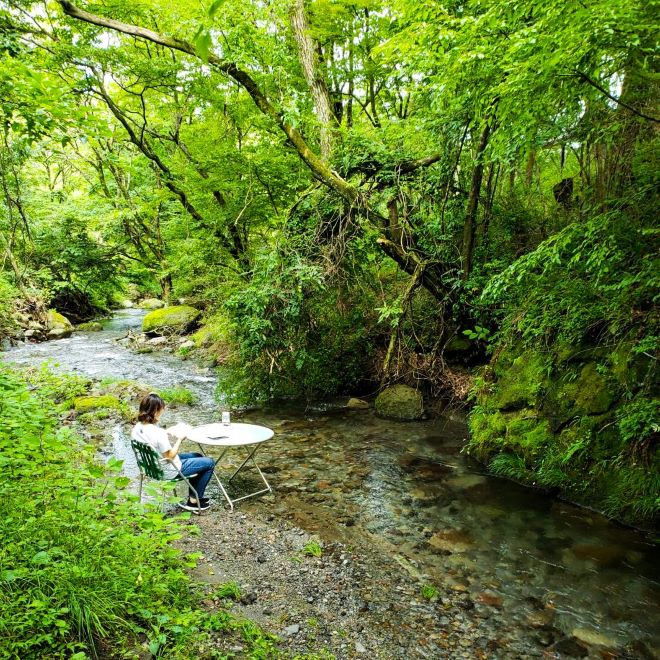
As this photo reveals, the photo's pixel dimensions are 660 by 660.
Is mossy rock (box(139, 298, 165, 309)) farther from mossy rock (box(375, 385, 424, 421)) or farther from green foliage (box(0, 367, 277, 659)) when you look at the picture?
green foliage (box(0, 367, 277, 659))

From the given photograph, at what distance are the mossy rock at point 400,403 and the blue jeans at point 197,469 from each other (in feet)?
15.0

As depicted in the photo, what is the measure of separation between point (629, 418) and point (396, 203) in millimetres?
5890

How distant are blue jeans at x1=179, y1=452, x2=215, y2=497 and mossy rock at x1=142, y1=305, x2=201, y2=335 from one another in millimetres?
13523

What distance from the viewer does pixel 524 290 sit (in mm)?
6996

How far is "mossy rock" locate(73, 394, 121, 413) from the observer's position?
9.49 meters

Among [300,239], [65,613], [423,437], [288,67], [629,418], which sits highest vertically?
[288,67]

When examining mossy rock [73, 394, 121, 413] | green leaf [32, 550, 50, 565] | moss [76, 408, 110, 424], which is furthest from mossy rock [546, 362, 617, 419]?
mossy rock [73, 394, 121, 413]

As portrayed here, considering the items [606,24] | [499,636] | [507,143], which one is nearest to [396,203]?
[507,143]

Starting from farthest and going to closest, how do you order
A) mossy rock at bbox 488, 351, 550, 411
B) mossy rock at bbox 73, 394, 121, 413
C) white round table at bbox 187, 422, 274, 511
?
1. mossy rock at bbox 73, 394, 121, 413
2. mossy rock at bbox 488, 351, 550, 411
3. white round table at bbox 187, 422, 274, 511

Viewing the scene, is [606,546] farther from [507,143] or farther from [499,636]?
[507,143]

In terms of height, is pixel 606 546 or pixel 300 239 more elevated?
pixel 300 239

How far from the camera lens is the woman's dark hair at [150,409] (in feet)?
17.3

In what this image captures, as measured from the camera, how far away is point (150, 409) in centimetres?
529

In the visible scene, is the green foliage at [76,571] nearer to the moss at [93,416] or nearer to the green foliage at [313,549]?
the green foliage at [313,549]
